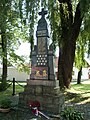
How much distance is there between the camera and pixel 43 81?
30.1 feet

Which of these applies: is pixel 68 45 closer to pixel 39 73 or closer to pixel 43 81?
pixel 39 73

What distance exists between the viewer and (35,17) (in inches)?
421

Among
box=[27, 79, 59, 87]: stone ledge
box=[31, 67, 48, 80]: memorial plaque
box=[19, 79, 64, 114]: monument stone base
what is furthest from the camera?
box=[31, 67, 48, 80]: memorial plaque

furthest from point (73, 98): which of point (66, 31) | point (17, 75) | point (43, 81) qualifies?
point (17, 75)

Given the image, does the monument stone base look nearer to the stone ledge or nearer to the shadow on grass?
the stone ledge

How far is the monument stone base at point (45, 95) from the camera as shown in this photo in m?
8.74

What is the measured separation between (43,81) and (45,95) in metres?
0.54

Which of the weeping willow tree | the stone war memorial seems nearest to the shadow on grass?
the weeping willow tree

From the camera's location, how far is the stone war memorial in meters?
8.84

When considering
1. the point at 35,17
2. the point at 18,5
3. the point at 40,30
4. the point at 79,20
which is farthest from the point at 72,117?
the point at 79,20

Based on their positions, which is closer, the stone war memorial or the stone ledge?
the stone war memorial

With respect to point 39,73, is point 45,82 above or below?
below

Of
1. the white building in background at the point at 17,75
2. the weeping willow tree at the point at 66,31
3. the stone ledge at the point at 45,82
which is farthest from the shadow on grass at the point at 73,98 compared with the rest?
the white building in background at the point at 17,75

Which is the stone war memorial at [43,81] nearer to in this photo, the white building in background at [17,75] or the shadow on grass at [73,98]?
the shadow on grass at [73,98]
